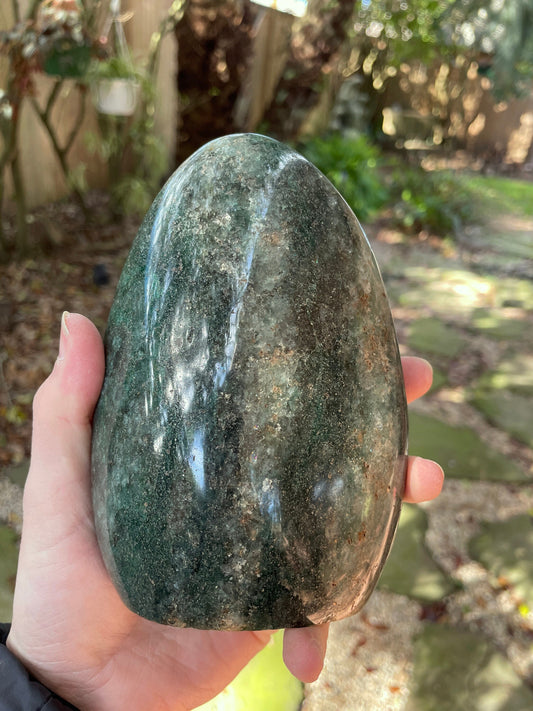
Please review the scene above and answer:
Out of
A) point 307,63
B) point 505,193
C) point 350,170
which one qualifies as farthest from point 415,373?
point 505,193

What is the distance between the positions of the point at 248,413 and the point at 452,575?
6.24ft

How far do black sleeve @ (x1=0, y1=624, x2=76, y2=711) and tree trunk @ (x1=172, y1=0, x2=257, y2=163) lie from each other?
19.4 feet

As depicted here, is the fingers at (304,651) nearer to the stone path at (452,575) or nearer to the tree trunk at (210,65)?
the stone path at (452,575)

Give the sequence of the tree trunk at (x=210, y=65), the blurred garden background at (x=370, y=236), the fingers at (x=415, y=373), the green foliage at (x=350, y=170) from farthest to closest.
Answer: the green foliage at (x=350, y=170), the tree trunk at (x=210, y=65), the blurred garden background at (x=370, y=236), the fingers at (x=415, y=373)

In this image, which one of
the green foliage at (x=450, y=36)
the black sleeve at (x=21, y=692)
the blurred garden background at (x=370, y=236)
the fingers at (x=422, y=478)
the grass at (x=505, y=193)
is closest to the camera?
the black sleeve at (x=21, y=692)

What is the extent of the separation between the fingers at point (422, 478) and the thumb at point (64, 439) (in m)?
0.72

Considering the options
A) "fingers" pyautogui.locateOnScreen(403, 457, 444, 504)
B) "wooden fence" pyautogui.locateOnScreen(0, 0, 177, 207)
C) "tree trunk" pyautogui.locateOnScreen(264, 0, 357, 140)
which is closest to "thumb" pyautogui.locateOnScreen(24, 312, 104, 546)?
"fingers" pyautogui.locateOnScreen(403, 457, 444, 504)

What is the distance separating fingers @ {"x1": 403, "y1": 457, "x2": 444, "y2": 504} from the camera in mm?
1378

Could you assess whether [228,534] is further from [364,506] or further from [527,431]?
[527,431]

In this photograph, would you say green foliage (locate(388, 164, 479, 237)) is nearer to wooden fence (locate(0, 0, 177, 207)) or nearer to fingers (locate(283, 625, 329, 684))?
wooden fence (locate(0, 0, 177, 207))

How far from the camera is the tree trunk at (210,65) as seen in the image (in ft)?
20.0

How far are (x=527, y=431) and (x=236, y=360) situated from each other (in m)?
2.98

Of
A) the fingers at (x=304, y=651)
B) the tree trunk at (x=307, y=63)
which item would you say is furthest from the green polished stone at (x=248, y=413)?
the tree trunk at (x=307, y=63)

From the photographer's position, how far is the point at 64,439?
1432 millimetres
